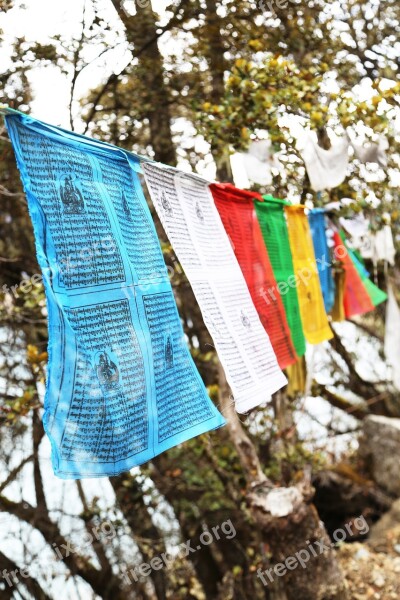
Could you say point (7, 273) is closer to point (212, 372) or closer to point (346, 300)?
point (212, 372)

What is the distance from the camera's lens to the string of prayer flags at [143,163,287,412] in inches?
98.0

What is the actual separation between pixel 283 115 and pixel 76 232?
2763 millimetres

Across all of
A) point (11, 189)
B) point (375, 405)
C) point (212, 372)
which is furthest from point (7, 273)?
point (375, 405)

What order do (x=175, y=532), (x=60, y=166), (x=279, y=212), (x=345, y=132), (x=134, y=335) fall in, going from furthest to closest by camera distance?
(x=175, y=532)
(x=345, y=132)
(x=279, y=212)
(x=134, y=335)
(x=60, y=166)

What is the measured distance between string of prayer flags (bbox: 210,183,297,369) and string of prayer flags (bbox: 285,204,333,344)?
443mm

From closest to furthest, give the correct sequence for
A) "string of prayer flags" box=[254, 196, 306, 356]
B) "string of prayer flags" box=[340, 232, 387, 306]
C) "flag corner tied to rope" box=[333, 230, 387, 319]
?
"string of prayer flags" box=[254, 196, 306, 356] < "flag corner tied to rope" box=[333, 230, 387, 319] < "string of prayer flags" box=[340, 232, 387, 306]

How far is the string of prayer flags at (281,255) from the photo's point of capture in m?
3.54

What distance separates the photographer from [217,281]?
8.75ft

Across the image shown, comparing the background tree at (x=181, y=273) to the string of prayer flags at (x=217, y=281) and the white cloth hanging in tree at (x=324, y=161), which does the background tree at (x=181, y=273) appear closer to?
the white cloth hanging in tree at (x=324, y=161)

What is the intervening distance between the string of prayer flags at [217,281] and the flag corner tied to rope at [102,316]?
16cm

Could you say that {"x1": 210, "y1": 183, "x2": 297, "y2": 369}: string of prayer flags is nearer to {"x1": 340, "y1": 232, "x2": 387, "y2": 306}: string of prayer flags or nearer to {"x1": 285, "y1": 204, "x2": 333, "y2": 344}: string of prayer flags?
{"x1": 285, "y1": 204, "x2": 333, "y2": 344}: string of prayer flags

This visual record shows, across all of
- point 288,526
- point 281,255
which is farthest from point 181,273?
point 288,526

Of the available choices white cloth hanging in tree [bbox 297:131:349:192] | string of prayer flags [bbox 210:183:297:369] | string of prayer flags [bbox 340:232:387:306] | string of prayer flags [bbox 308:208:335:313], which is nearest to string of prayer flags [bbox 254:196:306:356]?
string of prayer flags [bbox 210:183:297:369]

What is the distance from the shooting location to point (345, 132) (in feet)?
13.9
